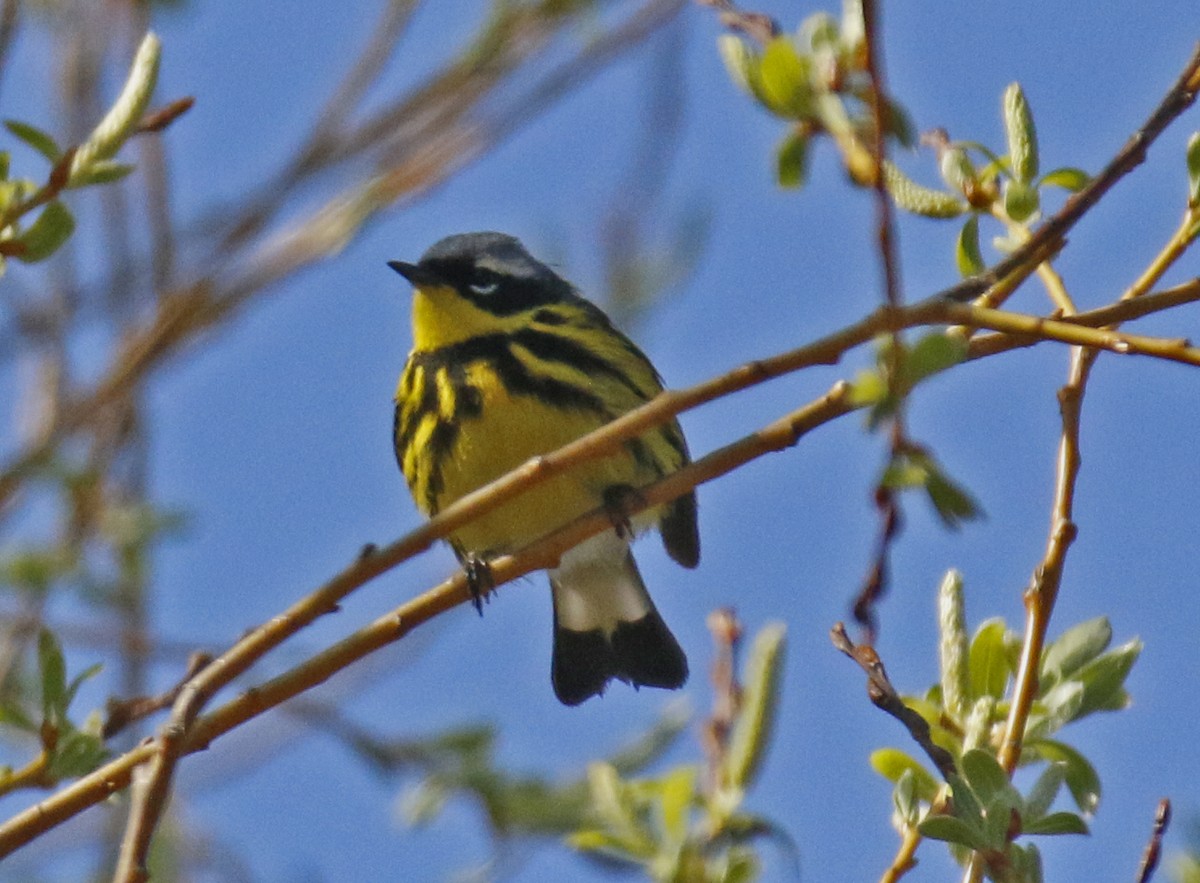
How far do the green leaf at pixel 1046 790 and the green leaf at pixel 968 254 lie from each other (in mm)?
509

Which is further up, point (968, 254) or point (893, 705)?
point (968, 254)

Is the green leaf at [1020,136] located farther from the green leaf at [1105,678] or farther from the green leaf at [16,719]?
the green leaf at [16,719]

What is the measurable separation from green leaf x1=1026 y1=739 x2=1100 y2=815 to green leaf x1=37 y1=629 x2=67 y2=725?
3.56 feet

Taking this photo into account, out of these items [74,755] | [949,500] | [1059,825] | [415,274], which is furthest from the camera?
[415,274]

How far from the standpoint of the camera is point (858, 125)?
1.53 m

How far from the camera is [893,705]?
153cm

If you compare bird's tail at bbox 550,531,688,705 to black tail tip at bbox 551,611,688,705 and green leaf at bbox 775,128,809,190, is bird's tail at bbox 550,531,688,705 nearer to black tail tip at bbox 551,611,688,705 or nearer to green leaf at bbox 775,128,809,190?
black tail tip at bbox 551,611,688,705

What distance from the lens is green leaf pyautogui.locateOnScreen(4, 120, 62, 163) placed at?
6.04ft

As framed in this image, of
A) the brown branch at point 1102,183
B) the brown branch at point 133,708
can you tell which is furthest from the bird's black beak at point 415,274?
the brown branch at point 1102,183

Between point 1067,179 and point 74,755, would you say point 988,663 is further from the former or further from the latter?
point 74,755

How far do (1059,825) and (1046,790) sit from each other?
0.10 meters

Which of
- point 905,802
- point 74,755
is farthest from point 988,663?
point 74,755

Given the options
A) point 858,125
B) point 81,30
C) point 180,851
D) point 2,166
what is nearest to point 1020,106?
point 858,125

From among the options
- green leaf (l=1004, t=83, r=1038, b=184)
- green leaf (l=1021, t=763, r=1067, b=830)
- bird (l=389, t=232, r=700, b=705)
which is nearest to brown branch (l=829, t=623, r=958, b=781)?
green leaf (l=1021, t=763, r=1067, b=830)
